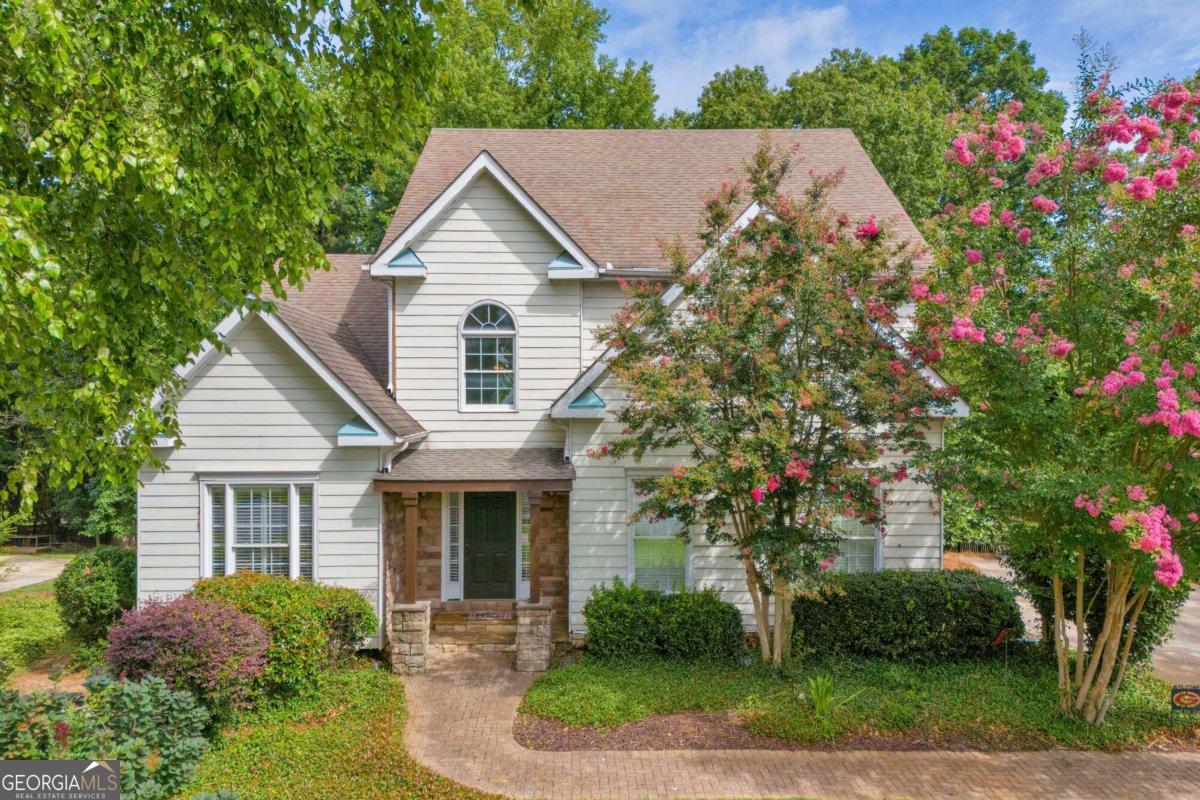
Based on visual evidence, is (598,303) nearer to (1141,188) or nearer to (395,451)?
(395,451)

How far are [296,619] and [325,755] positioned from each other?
6.70ft

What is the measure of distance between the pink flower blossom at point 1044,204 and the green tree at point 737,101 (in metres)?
22.1

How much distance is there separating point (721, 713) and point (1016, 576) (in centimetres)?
517

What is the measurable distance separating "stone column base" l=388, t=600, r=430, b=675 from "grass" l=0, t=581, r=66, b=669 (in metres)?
5.02

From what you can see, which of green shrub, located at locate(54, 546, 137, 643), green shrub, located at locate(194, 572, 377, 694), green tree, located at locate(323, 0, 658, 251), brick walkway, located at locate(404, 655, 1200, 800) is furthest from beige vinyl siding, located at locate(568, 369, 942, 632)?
green tree, located at locate(323, 0, 658, 251)

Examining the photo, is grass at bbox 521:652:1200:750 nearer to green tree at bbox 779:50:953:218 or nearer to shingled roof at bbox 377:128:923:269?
shingled roof at bbox 377:128:923:269

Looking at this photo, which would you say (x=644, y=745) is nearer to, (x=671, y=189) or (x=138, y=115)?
(x=138, y=115)

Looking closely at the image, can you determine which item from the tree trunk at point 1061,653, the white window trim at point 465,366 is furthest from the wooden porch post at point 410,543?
the tree trunk at point 1061,653

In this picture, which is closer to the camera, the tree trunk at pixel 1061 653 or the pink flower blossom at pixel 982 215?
the pink flower blossom at pixel 982 215

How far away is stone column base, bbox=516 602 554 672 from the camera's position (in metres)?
10.3

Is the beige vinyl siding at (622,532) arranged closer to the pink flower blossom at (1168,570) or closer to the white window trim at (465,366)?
the white window trim at (465,366)

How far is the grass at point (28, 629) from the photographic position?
10539 mm

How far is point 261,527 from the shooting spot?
1084 centimetres

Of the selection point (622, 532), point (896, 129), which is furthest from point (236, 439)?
point (896, 129)
